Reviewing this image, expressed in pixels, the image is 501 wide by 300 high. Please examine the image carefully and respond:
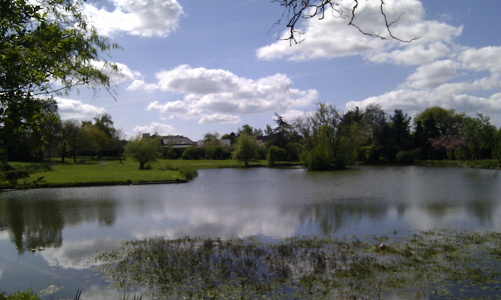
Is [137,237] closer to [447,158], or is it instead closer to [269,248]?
[269,248]

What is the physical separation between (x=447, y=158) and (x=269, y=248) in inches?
2251

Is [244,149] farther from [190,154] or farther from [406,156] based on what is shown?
[406,156]

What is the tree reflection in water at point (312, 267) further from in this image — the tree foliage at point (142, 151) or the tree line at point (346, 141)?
the tree foliage at point (142, 151)

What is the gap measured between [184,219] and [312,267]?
8008 millimetres

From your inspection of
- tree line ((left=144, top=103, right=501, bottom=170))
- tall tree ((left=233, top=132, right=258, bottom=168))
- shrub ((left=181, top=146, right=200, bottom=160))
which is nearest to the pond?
tree line ((left=144, top=103, right=501, bottom=170))

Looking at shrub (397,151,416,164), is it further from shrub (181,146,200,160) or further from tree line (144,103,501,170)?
shrub (181,146,200,160)

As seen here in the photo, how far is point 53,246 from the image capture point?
11094mm

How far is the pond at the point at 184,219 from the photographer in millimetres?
8945

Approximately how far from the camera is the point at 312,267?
798cm

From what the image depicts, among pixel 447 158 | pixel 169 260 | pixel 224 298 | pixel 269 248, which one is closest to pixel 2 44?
pixel 224 298

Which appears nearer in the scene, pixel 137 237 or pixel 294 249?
pixel 294 249

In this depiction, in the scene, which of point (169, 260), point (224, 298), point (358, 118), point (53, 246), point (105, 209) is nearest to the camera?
point (224, 298)

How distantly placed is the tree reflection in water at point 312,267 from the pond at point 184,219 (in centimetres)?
91

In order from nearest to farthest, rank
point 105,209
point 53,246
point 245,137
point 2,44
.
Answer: point 2,44
point 53,246
point 105,209
point 245,137
